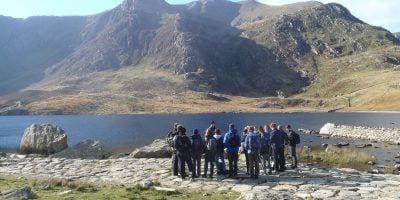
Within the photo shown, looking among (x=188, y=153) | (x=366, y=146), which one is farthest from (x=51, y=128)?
(x=366, y=146)

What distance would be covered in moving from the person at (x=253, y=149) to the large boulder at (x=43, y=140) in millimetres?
20884

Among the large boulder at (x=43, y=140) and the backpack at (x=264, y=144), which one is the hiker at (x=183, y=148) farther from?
the large boulder at (x=43, y=140)

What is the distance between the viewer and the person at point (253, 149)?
24.6m

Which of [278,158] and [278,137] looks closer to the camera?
[278,158]

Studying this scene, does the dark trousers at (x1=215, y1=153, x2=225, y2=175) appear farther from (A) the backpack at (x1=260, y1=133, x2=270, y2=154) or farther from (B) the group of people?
(A) the backpack at (x1=260, y1=133, x2=270, y2=154)

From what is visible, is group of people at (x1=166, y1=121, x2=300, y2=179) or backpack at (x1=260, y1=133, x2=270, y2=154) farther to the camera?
backpack at (x1=260, y1=133, x2=270, y2=154)

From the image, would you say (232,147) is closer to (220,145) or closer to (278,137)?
(220,145)

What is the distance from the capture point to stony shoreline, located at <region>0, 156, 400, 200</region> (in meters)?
20.0

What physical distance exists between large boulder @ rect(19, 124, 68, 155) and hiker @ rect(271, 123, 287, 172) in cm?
2064

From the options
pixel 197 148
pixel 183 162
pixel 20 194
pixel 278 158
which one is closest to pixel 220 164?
pixel 197 148

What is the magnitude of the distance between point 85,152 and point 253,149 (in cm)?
1738

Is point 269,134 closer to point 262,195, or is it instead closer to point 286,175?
point 286,175

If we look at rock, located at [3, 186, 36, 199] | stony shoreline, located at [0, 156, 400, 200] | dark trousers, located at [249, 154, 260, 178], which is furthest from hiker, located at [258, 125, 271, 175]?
rock, located at [3, 186, 36, 199]

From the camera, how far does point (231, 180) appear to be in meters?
24.0
